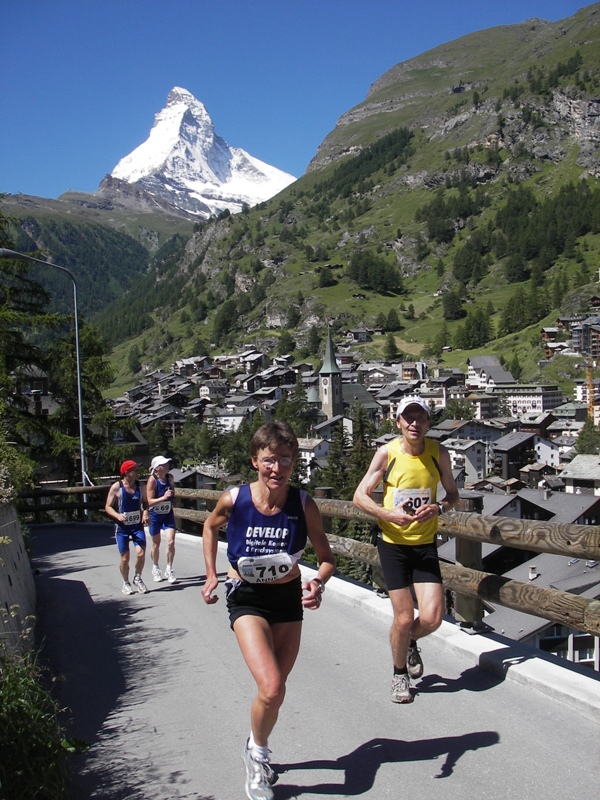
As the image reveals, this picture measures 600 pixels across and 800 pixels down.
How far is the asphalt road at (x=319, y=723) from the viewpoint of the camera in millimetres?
3801

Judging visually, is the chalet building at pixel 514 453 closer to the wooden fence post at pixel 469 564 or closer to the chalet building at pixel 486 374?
the chalet building at pixel 486 374

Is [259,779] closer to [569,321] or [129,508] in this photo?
[129,508]

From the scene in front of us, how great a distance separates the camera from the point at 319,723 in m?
4.58

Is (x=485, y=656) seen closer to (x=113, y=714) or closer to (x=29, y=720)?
(x=113, y=714)

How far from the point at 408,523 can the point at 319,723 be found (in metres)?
1.33

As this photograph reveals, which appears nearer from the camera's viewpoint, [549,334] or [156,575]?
[156,575]

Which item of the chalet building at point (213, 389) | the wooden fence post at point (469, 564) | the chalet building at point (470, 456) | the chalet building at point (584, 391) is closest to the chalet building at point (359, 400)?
the chalet building at point (213, 389)

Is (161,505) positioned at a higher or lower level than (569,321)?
lower

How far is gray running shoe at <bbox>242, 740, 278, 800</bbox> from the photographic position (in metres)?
3.61

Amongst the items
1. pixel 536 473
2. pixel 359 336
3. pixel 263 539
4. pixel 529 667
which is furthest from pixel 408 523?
pixel 359 336

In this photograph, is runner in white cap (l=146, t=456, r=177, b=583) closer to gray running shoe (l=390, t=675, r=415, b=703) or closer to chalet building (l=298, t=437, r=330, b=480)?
gray running shoe (l=390, t=675, r=415, b=703)

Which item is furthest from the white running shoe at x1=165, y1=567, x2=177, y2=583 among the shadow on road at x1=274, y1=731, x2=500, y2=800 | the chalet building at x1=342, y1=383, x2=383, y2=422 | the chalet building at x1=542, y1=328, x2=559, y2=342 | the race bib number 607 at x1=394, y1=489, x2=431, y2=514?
the chalet building at x1=542, y1=328, x2=559, y2=342

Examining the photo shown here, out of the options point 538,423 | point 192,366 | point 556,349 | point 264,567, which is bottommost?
point 538,423

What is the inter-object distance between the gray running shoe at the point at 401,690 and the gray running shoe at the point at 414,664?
0.25m
